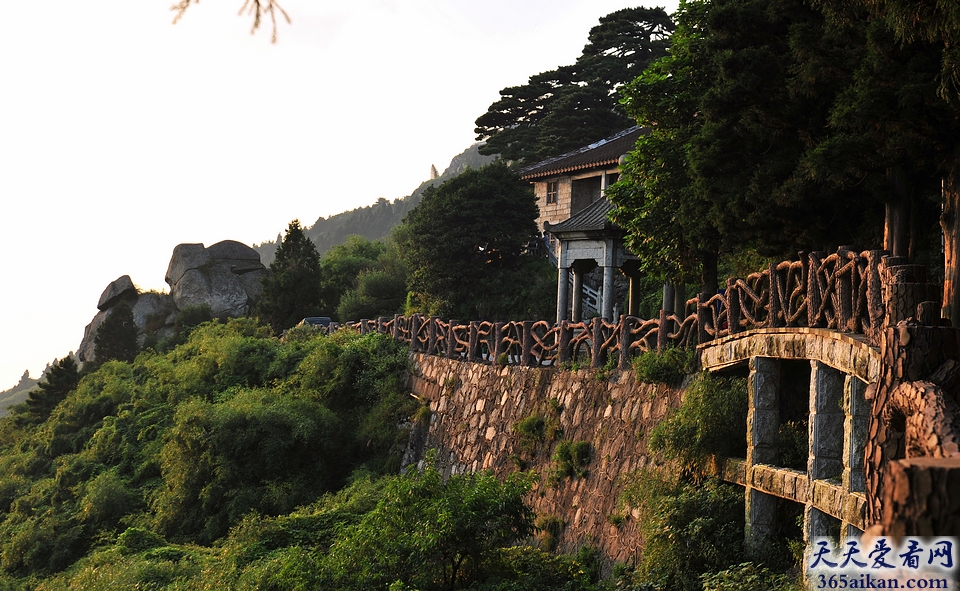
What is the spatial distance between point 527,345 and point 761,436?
22.5 ft

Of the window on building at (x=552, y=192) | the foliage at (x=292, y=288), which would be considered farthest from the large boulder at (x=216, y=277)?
the window on building at (x=552, y=192)

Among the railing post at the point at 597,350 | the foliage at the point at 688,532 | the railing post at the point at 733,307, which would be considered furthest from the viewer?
the railing post at the point at 597,350

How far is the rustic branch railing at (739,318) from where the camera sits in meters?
8.51

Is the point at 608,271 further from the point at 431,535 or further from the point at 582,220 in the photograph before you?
A: the point at 431,535

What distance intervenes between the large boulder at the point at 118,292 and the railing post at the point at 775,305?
42.5 metres

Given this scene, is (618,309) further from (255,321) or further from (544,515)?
(544,515)

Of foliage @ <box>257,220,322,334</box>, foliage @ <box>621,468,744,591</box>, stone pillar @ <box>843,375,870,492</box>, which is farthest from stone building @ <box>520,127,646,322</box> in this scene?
stone pillar @ <box>843,375,870,492</box>

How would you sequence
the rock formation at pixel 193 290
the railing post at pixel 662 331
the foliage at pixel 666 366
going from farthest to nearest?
the rock formation at pixel 193 290, the railing post at pixel 662 331, the foliage at pixel 666 366

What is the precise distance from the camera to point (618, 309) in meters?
29.4

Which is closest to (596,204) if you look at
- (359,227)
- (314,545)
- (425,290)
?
(425,290)

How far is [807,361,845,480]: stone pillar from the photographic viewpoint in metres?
9.39

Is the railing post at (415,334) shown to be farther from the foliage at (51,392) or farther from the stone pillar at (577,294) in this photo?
the foliage at (51,392)

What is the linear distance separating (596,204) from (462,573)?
14304 mm

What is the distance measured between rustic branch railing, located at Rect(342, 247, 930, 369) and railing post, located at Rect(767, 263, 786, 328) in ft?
0.04
